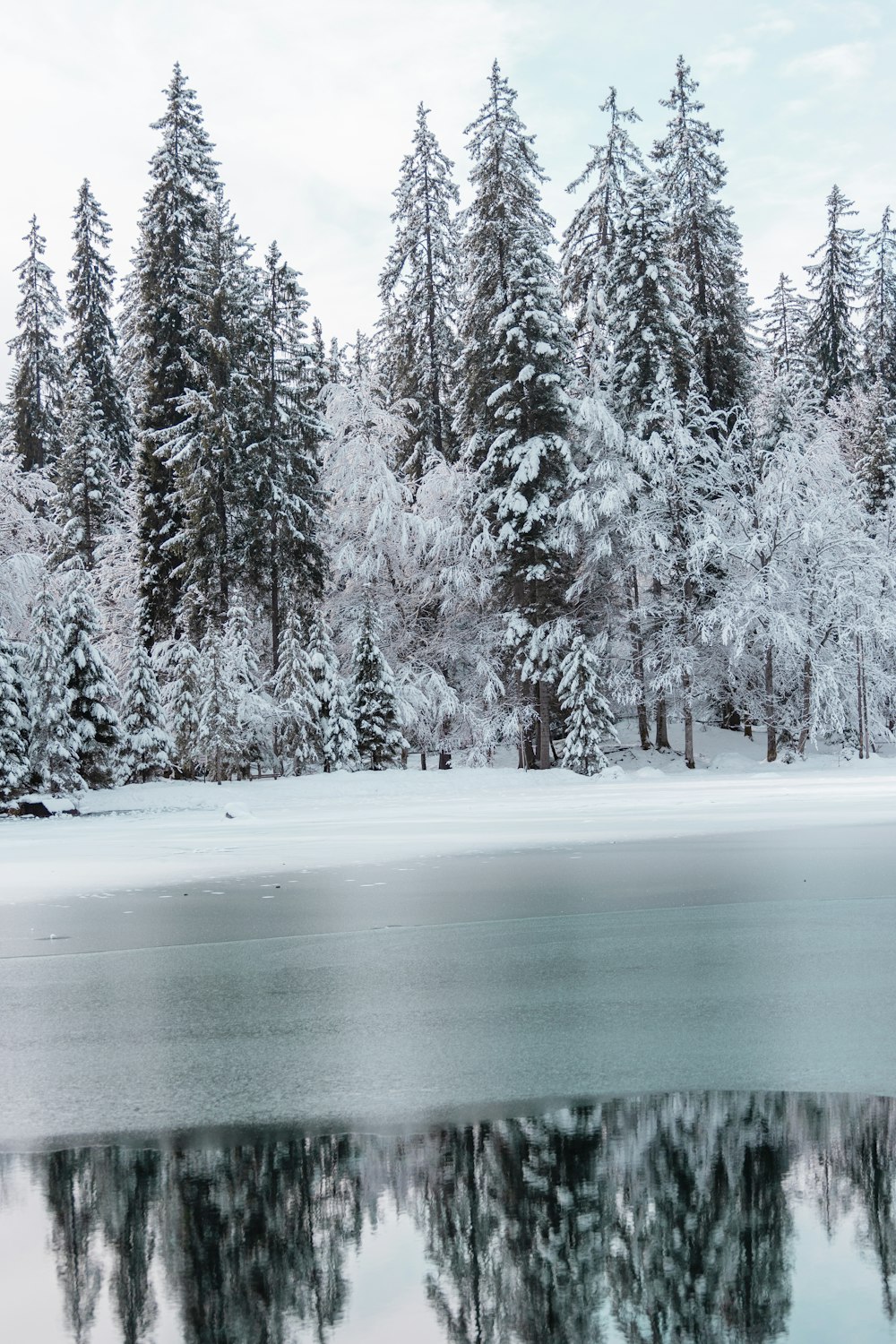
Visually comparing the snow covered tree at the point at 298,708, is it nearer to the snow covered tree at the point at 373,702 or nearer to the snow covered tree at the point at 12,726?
the snow covered tree at the point at 373,702

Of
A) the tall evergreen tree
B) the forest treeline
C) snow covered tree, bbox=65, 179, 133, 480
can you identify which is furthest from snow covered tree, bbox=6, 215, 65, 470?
the tall evergreen tree

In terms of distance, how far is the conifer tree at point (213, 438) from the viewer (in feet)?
122

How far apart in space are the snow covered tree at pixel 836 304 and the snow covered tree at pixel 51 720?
4375 centimetres

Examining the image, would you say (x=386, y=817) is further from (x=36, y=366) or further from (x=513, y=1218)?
(x=36, y=366)

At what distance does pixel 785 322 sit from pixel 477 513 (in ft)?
114

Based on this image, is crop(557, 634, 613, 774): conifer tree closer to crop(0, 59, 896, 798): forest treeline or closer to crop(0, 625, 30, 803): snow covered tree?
crop(0, 59, 896, 798): forest treeline

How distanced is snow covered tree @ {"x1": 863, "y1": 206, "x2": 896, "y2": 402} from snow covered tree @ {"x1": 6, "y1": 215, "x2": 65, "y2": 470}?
38386mm

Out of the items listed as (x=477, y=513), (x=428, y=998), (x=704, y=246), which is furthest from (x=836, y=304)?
(x=428, y=998)

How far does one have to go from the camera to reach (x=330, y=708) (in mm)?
36125

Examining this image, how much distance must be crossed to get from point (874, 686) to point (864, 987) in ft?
119

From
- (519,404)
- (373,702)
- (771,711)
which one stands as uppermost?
(519,404)

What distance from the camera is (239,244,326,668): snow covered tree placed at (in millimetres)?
38406

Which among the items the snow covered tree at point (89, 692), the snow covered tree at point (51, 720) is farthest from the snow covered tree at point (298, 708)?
the snow covered tree at point (51, 720)

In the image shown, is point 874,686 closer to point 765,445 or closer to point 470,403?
point 765,445
